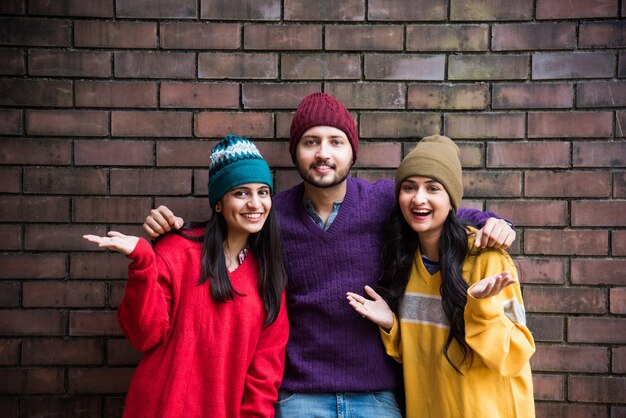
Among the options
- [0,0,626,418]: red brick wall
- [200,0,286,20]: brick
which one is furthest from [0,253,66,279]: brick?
[200,0,286,20]: brick

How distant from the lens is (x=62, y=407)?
7.73ft

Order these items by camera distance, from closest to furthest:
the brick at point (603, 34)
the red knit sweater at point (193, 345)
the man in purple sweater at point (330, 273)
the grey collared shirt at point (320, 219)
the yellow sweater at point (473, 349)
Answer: the yellow sweater at point (473, 349)
the red knit sweater at point (193, 345)
the man in purple sweater at point (330, 273)
the grey collared shirt at point (320, 219)
the brick at point (603, 34)

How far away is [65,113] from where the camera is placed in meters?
2.34

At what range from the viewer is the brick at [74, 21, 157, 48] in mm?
2320

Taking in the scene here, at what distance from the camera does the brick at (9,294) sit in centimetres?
234

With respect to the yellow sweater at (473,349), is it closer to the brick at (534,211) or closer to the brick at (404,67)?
the brick at (534,211)

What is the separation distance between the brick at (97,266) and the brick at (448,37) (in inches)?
58.2

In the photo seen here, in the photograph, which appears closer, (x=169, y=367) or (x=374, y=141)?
(x=169, y=367)

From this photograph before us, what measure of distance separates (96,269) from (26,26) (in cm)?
115

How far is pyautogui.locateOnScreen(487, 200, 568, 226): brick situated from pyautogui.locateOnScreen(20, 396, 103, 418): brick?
2066mm

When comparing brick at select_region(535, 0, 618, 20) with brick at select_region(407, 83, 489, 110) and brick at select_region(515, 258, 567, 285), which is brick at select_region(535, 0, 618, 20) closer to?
brick at select_region(407, 83, 489, 110)

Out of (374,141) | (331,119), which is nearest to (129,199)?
(331,119)

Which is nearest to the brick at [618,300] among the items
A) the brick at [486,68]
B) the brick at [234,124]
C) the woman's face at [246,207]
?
the brick at [486,68]

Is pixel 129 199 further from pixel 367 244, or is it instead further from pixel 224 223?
pixel 367 244
